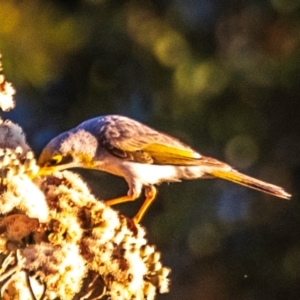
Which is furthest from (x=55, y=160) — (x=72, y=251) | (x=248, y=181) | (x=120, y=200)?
(x=248, y=181)

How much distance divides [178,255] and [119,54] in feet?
1.43

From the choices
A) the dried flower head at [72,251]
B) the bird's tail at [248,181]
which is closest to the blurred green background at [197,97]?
the bird's tail at [248,181]

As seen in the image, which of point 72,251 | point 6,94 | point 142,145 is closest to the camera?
point 72,251

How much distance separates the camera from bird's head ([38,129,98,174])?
4.44 ft

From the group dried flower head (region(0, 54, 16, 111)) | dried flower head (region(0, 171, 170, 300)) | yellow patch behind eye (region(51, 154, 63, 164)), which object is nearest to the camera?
dried flower head (region(0, 171, 170, 300))

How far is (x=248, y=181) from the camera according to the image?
1.38 metres

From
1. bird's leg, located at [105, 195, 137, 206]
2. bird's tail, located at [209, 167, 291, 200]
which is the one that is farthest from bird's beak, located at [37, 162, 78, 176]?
bird's tail, located at [209, 167, 291, 200]

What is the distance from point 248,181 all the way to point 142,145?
229 millimetres

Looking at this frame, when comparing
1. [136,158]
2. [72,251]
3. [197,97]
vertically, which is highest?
[197,97]

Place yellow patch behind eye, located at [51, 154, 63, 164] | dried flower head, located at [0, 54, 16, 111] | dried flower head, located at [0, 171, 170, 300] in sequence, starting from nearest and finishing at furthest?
dried flower head, located at [0, 171, 170, 300] < dried flower head, located at [0, 54, 16, 111] < yellow patch behind eye, located at [51, 154, 63, 164]

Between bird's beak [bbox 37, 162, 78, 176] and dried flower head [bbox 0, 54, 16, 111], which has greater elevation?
dried flower head [bbox 0, 54, 16, 111]

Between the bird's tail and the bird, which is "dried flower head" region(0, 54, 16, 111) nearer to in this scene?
the bird

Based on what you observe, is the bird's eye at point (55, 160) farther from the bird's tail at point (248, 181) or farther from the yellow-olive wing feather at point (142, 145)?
the bird's tail at point (248, 181)

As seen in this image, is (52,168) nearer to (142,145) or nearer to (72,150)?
(72,150)
